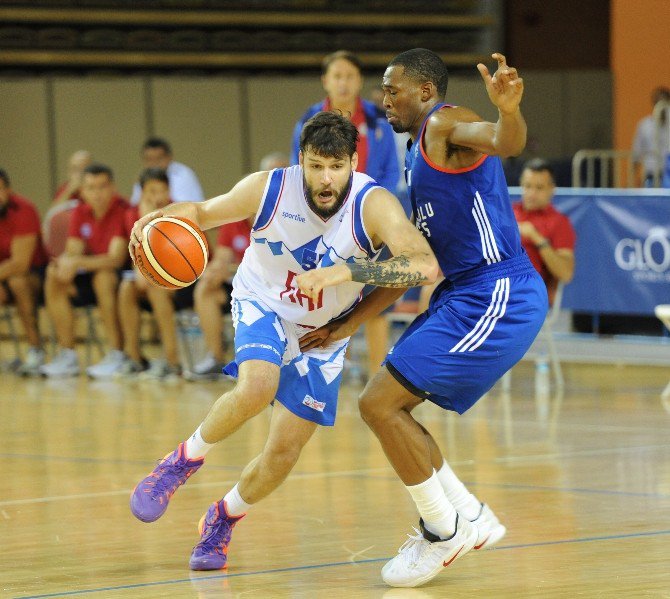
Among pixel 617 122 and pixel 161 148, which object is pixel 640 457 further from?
pixel 617 122

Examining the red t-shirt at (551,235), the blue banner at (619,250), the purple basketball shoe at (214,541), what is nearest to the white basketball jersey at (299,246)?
the purple basketball shoe at (214,541)

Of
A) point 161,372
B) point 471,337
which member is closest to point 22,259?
point 161,372

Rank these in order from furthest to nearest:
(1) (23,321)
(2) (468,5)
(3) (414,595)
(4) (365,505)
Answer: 1. (2) (468,5)
2. (1) (23,321)
3. (4) (365,505)
4. (3) (414,595)

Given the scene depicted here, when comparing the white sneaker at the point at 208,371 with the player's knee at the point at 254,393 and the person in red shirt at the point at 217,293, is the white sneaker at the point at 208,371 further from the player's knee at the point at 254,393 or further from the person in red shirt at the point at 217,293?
the player's knee at the point at 254,393

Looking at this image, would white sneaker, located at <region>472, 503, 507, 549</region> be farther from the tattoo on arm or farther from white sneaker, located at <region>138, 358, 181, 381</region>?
white sneaker, located at <region>138, 358, 181, 381</region>

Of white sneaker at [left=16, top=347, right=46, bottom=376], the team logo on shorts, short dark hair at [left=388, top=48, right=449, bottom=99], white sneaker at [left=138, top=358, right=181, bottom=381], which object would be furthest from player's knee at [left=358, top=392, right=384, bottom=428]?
white sneaker at [left=16, top=347, right=46, bottom=376]

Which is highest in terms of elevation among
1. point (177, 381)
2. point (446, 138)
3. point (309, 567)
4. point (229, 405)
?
point (446, 138)

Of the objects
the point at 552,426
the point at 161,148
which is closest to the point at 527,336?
the point at 552,426

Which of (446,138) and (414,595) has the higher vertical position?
(446,138)

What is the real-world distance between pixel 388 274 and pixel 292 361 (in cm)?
64

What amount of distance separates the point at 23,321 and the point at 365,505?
6.22 metres

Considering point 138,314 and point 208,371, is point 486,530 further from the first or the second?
point 138,314

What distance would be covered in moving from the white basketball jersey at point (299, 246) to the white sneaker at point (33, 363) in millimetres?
6768

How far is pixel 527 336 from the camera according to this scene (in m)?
4.76
